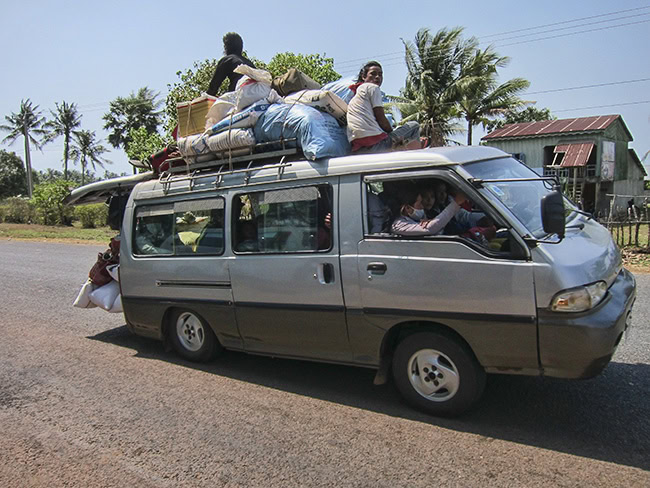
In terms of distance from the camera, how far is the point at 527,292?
362 cm

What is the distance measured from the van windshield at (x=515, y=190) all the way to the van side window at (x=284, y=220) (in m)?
1.25

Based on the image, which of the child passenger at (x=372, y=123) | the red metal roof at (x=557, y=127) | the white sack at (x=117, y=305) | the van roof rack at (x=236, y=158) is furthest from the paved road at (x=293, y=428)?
the red metal roof at (x=557, y=127)

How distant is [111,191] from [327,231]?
4134 mm

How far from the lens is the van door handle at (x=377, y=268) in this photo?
418 cm

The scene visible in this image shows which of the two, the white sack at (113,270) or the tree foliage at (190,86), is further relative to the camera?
the tree foliage at (190,86)

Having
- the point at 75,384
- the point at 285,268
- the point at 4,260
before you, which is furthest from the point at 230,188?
the point at 4,260

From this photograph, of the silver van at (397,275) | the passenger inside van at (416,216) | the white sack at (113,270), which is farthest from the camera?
the white sack at (113,270)

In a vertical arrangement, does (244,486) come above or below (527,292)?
below

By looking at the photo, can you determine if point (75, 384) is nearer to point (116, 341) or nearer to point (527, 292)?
point (116, 341)

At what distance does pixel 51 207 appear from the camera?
31656mm

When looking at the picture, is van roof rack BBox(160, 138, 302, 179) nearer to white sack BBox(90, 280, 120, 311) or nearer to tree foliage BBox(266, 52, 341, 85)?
white sack BBox(90, 280, 120, 311)

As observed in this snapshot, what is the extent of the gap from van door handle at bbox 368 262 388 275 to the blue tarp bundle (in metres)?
1.08

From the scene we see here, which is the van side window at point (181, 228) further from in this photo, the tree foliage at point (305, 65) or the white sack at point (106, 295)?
the tree foliage at point (305, 65)

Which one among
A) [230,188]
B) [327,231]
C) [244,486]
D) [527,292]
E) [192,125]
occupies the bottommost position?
[244,486]
